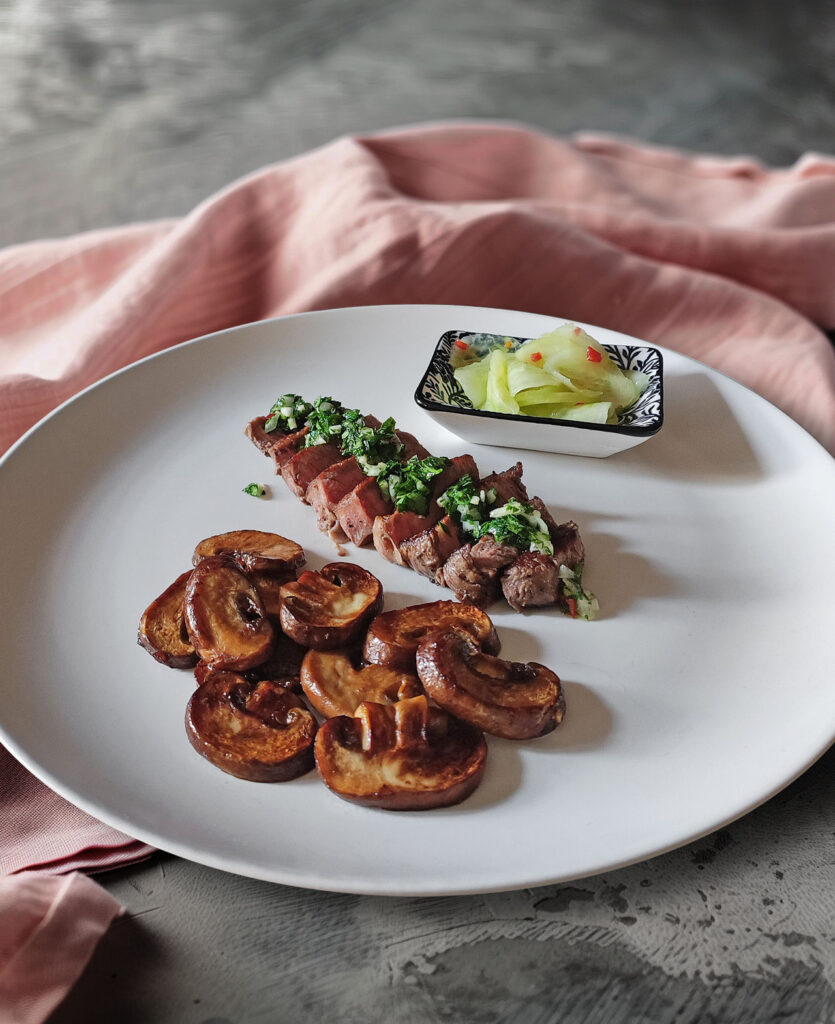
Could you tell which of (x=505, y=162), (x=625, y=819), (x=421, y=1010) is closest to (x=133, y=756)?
(x=421, y=1010)

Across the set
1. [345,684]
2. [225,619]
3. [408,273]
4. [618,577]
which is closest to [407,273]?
[408,273]

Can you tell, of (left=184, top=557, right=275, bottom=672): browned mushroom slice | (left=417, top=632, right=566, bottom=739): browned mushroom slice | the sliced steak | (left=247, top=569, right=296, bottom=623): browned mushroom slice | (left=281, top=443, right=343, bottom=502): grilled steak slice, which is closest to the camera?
(left=417, top=632, right=566, bottom=739): browned mushroom slice

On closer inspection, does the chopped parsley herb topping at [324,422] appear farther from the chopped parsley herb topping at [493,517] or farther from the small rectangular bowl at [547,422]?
the chopped parsley herb topping at [493,517]

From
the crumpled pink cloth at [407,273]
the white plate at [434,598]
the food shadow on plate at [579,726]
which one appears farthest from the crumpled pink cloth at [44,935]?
the crumpled pink cloth at [407,273]

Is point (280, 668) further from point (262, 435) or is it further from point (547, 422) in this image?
point (547, 422)

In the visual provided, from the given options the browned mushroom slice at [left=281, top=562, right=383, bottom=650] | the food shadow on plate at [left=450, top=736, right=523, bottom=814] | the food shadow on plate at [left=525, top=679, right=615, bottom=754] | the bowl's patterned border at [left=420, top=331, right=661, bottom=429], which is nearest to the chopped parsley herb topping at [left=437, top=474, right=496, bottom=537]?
the browned mushroom slice at [left=281, top=562, right=383, bottom=650]

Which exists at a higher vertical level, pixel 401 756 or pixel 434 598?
pixel 401 756

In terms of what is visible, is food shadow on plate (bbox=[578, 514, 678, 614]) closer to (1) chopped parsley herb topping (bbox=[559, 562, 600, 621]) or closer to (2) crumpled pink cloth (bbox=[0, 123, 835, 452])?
(1) chopped parsley herb topping (bbox=[559, 562, 600, 621])
